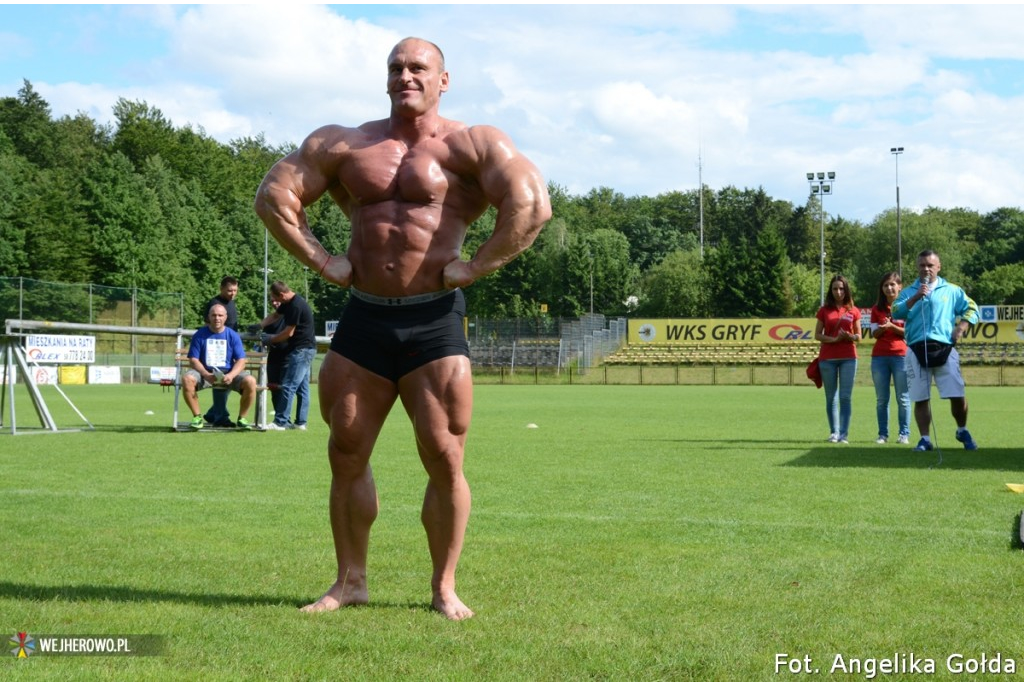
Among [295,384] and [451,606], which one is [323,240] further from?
[451,606]

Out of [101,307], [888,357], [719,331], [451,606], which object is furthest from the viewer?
[719,331]

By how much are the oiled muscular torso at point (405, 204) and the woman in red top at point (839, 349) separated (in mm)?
10387

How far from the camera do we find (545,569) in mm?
5973

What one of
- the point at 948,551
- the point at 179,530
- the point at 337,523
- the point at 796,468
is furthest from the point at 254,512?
the point at 796,468

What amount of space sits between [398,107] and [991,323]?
6286 centimetres

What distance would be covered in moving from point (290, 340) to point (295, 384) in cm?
70

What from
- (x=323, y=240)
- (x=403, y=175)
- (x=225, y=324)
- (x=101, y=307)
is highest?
(x=323, y=240)

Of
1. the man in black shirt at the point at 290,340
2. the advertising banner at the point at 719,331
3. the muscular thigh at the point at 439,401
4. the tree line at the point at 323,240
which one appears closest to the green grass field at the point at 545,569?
the muscular thigh at the point at 439,401

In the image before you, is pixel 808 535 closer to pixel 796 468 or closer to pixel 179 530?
pixel 179 530

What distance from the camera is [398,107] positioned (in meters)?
5.22

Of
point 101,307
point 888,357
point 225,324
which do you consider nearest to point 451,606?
point 888,357

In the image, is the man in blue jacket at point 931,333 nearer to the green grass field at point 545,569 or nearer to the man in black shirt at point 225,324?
the green grass field at point 545,569

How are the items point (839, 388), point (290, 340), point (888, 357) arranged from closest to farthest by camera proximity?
point (888, 357), point (839, 388), point (290, 340)

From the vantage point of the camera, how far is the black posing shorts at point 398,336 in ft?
16.8
